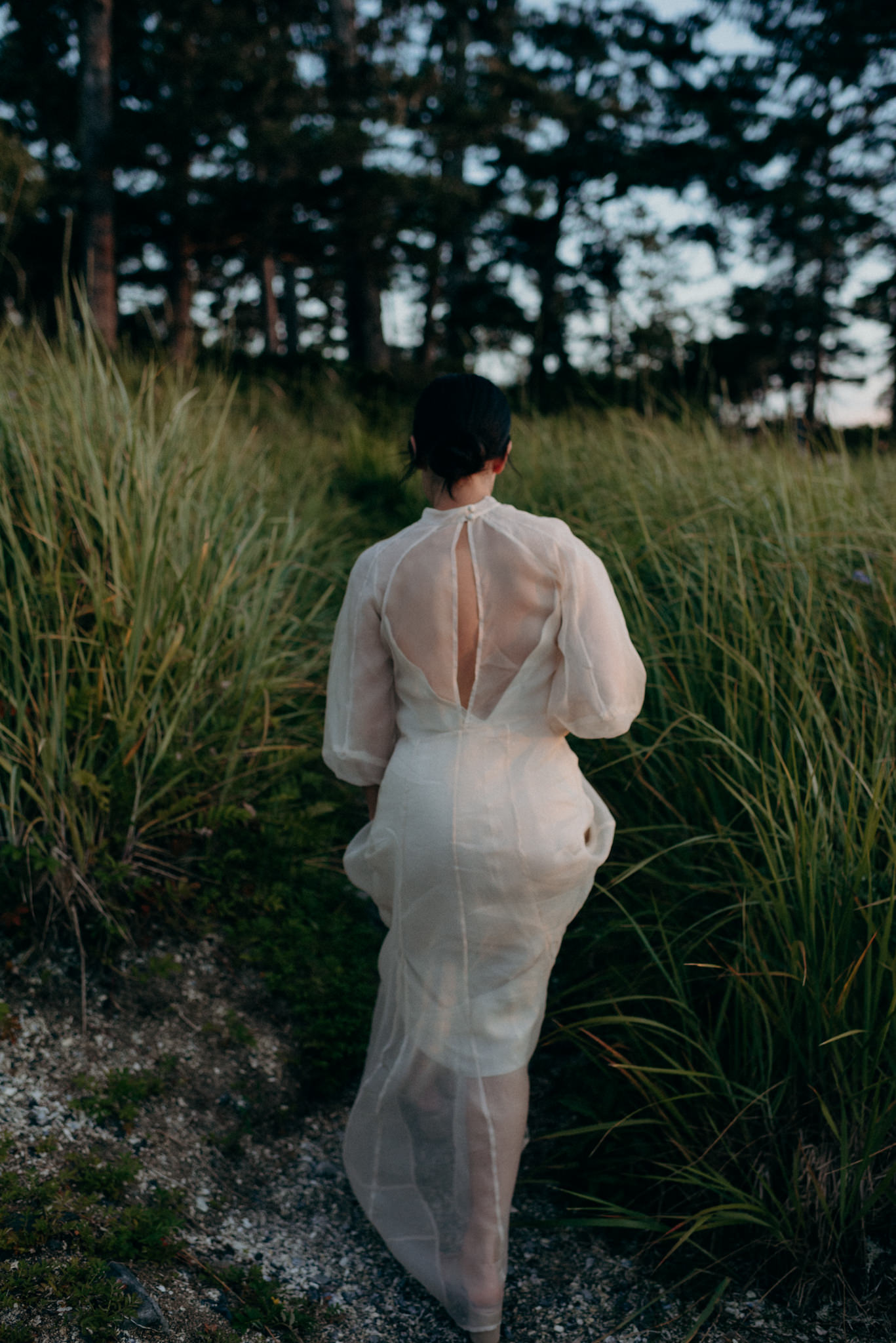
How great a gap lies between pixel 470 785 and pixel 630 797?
3.17ft

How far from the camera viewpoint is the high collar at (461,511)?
6.19ft

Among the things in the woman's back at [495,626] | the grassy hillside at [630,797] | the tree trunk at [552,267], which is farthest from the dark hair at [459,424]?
the tree trunk at [552,267]

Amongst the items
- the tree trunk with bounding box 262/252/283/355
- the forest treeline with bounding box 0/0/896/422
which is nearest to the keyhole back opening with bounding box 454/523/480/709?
the forest treeline with bounding box 0/0/896/422

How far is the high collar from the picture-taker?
74.2 inches

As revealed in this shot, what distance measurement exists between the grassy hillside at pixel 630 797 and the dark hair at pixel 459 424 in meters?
0.83

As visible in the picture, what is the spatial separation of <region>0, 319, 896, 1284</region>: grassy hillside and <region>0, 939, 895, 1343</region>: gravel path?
0.41 ft

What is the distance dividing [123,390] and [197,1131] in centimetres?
252

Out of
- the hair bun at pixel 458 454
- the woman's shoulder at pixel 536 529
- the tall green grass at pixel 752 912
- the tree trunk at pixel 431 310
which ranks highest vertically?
the tree trunk at pixel 431 310

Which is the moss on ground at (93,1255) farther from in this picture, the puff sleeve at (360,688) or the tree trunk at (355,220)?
the tree trunk at (355,220)

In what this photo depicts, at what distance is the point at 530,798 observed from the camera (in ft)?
6.20

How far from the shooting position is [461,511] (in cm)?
189

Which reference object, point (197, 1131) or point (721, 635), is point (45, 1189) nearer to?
point (197, 1131)

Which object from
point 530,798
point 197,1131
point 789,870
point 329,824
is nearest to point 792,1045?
point 789,870

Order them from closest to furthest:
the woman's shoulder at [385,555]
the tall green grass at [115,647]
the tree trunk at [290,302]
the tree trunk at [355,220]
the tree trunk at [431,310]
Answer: the woman's shoulder at [385,555], the tall green grass at [115,647], the tree trunk at [355,220], the tree trunk at [431,310], the tree trunk at [290,302]
